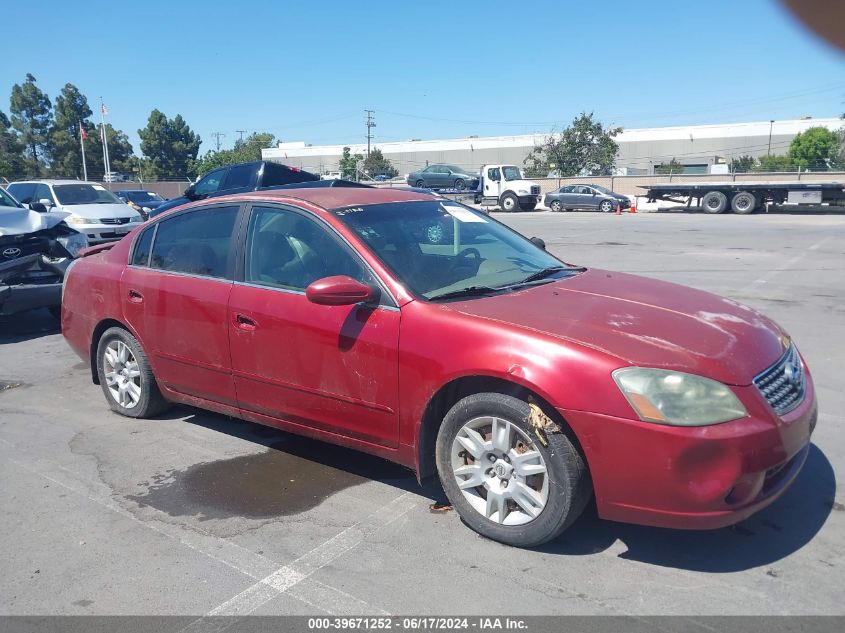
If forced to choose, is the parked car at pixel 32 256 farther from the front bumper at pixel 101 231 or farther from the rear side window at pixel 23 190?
the rear side window at pixel 23 190

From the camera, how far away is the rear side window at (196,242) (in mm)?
4711

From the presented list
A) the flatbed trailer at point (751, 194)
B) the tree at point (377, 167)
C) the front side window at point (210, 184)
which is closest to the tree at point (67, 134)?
the tree at point (377, 167)

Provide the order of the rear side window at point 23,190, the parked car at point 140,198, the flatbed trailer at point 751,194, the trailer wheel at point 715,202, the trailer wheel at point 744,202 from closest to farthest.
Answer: the rear side window at point 23,190 → the parked car at point 140,198 → the flatbed trailer at point 751,194 → the trailer wheel at point 744,202 → the trailer wheel at point 715,202

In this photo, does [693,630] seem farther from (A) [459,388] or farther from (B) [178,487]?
(B) [178,487]

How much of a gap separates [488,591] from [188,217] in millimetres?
3372

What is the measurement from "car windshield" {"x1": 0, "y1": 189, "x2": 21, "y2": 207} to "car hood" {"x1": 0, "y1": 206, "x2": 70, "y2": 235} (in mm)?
318

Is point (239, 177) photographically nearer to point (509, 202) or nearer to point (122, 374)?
point (122, 374)

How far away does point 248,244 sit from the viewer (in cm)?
455

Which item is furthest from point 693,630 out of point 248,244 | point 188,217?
point 188,217

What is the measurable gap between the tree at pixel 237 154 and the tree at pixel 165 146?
1.89 metres

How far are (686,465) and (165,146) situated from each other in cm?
8328

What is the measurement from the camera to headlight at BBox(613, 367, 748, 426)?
9.89 ft

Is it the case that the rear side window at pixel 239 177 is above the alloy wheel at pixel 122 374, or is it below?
above

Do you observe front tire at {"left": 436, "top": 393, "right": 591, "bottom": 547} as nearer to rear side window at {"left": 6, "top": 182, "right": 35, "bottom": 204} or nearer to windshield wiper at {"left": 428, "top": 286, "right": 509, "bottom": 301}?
windshield wiper at {"left": 428, "top": 286, "right": 509, "bottom": 301}
